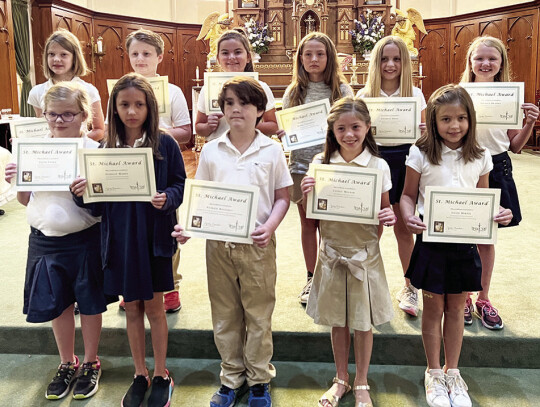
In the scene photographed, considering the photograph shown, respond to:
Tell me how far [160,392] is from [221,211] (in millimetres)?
813

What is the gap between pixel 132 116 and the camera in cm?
187

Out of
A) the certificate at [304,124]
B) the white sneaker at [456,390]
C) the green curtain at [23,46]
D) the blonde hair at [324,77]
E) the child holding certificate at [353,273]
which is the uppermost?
the green curtain at [23,46]

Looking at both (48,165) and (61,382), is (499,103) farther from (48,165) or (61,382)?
(61,382)

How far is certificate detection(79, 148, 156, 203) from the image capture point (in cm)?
186

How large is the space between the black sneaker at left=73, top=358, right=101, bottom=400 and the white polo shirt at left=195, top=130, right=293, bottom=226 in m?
0.97

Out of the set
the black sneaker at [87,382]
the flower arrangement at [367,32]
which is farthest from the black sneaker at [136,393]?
the flower arrangement at [367,32]

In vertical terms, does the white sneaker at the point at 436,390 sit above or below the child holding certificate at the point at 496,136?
below

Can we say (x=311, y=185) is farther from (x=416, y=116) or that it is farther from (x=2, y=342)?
(x=2, y=342)

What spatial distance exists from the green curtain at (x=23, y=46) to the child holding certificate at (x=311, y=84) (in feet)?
20.3

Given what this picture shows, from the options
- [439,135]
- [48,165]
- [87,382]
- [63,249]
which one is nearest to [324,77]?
[439,135]

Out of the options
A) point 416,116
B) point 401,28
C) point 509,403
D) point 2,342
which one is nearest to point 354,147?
point 416,116

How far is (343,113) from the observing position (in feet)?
6.20

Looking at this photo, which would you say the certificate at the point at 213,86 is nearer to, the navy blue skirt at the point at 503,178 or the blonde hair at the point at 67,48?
the blonde hair at the point at 67,48

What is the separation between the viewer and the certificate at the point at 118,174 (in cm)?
186
